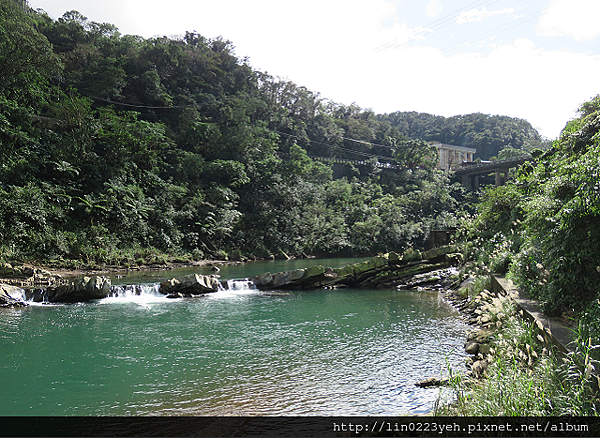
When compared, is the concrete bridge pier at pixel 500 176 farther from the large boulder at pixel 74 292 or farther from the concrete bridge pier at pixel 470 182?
the large boulder at pixel 74 292

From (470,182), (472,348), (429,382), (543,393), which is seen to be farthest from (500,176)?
(543,393)

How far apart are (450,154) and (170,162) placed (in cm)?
5121

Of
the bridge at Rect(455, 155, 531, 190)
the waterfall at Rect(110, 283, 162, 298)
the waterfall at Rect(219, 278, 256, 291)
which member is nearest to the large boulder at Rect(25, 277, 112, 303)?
the waterfall at Rect(110, 283, 162, 298)

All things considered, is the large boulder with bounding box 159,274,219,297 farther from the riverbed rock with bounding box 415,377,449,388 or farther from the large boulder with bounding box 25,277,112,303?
the riverbed rock with bounding box 415,377,449,388

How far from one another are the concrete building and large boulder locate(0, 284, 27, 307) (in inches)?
2392

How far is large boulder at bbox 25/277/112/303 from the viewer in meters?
12.6

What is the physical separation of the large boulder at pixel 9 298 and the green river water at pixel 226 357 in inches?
26.0

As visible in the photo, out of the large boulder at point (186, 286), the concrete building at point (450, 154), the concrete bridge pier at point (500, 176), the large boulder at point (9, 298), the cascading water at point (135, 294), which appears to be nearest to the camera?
the large boulder at point (9, 298)

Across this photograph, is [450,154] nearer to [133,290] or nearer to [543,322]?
[133,290]

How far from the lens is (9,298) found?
39.5 ft

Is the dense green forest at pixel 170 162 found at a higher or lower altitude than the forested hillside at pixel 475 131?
lower

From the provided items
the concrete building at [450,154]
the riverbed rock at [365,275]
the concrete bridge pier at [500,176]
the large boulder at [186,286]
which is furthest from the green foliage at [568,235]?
the concrete building at [450,154]

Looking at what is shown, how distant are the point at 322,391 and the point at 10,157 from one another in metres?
21.1

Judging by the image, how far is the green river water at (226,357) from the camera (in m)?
5.29
